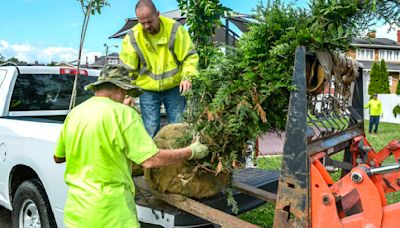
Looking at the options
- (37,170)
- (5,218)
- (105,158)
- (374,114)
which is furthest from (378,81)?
(105,158)

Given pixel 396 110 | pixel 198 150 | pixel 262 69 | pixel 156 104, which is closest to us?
pixel 262 69

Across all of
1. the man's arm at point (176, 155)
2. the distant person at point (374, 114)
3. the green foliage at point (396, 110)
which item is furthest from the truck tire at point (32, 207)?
the green foliage at point (396, 110)

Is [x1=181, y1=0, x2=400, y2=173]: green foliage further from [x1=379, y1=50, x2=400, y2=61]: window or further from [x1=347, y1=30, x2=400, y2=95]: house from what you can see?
[x1=379, y1=50, x2=400, y2=61]: window

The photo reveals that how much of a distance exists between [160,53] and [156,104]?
20.2 inches

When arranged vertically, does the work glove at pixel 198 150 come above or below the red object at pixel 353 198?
above

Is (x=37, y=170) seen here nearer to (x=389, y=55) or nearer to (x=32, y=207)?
(x=32, y=207)

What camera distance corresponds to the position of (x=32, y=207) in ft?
13.4

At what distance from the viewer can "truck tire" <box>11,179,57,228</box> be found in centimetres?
386

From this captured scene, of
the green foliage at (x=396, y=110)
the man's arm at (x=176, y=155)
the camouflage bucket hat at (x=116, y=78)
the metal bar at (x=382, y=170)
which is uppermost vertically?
the camouflage bucket hat at (x=116, y=78)

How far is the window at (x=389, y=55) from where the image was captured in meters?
44.7

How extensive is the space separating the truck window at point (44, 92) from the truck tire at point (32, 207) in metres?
1.36

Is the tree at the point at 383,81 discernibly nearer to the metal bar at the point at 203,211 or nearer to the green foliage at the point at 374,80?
the green foliage at the point at 374,80

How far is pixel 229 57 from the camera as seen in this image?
2.96 meters

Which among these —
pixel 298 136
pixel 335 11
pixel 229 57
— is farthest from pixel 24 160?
pixel 335 11
